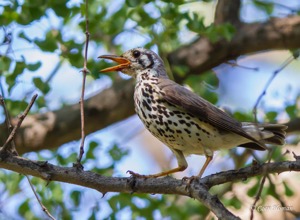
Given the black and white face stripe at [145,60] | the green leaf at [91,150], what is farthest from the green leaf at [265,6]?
the green leaf at [91,150]

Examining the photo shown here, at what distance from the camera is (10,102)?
7203mm

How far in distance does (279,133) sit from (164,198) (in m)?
2.36

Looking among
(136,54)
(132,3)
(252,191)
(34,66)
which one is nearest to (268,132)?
(252,191)

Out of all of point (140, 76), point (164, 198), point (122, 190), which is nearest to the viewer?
point (122, 190)

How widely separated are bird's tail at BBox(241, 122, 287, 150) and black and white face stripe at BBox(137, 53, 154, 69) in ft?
4.24

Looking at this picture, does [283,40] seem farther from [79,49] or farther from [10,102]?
[10,102]

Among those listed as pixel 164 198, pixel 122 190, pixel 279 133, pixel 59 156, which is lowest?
pixel 164 198

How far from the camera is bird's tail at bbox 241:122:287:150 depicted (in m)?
6.45

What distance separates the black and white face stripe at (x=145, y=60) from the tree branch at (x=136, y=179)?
2200 mm

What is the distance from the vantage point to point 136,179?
5281mm

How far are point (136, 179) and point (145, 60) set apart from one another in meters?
2.27

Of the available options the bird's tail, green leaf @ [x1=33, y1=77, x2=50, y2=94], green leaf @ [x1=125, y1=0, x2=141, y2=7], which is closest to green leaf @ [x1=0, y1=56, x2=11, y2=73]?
green leaf @ [x1=33, y1=77, x2=50, y2=94]

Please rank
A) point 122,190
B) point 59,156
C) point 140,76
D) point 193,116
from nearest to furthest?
point 122,190
point 193,116
point 140,76
point 59,156

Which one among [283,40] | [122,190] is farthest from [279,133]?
[283,40]
